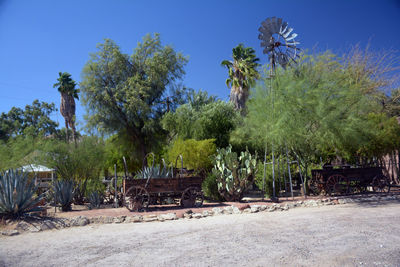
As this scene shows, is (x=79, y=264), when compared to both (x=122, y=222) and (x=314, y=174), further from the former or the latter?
(x=314, y=174)

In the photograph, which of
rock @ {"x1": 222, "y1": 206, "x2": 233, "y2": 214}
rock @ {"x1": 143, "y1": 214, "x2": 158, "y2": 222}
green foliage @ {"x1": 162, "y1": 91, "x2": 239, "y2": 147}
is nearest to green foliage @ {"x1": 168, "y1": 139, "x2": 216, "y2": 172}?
green foliage @ {"x1": 162, "y1": 91, "x2": 239, "y2": 147}

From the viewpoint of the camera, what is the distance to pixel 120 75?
22.1 m

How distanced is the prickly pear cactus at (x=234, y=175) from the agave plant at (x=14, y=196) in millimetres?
6567

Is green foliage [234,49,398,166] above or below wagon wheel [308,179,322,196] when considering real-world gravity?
above

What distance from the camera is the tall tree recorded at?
840 inches

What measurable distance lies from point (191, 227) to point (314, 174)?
23.6ft

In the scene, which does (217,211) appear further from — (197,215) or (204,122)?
(204,122)

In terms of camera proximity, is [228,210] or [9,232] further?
[228,210]

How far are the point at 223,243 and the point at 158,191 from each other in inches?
197

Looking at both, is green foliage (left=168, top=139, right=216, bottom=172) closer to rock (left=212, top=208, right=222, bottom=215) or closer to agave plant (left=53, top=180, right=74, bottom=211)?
rock (left=212, top=208, right=222, bottom=215)

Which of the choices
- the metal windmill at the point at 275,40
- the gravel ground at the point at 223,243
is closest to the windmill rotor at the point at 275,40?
the metal windmill at the point at 275,40

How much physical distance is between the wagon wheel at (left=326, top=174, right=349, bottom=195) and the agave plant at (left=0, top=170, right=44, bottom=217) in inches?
410

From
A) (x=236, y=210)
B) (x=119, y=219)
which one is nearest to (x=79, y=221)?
(x=119, y=219)

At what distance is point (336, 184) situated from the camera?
12.3m
